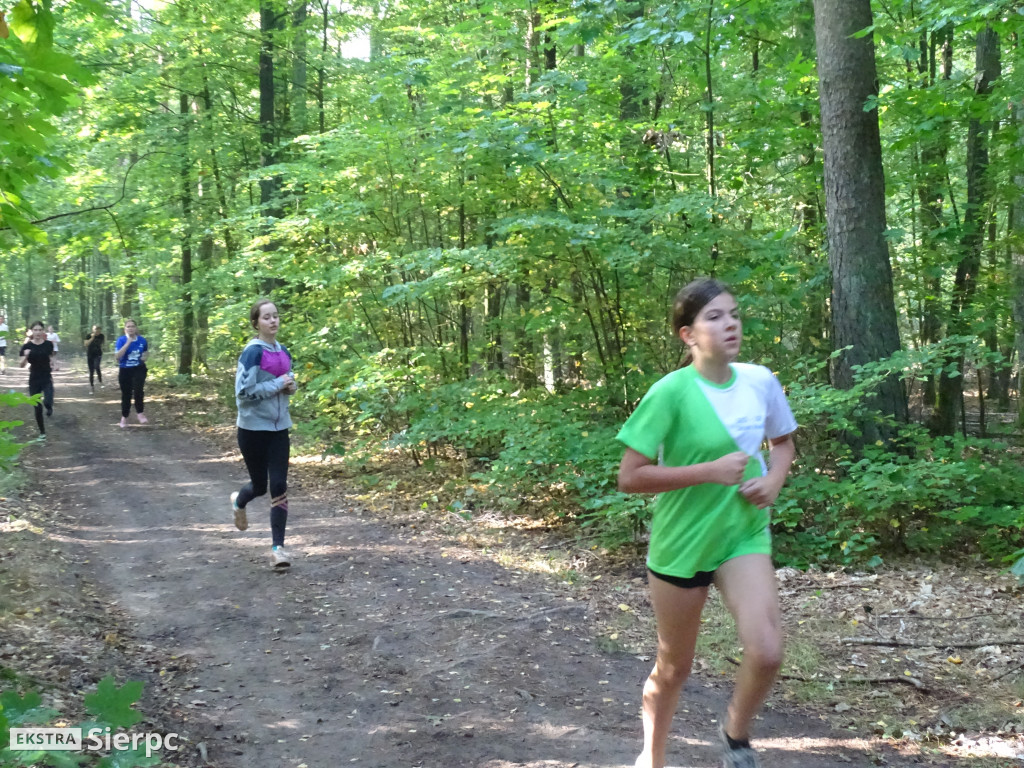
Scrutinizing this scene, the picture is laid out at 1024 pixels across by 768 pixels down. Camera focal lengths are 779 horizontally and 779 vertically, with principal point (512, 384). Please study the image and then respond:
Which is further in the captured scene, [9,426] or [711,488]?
[9,426]

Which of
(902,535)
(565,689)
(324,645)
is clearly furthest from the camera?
(902,535)

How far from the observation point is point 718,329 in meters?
2.82

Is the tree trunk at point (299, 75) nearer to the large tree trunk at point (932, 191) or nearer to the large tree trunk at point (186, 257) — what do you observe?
the large tree trunk at point (186, 257)

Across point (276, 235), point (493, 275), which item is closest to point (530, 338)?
point (493, 275)

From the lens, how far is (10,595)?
5.29m

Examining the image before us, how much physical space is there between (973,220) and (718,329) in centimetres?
893

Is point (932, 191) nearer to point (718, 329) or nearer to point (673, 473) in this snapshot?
point (718, 329)

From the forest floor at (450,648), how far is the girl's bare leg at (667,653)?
2.06 feet

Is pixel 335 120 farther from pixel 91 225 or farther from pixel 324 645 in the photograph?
pixel 324 645

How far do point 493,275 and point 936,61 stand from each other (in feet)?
26.8

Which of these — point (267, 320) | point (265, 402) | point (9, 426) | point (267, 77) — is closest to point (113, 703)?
Result: point (9, 426)

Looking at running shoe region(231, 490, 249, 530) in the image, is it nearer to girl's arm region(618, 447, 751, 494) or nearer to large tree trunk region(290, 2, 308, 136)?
girl's arm region(618, 447, 751, 494)

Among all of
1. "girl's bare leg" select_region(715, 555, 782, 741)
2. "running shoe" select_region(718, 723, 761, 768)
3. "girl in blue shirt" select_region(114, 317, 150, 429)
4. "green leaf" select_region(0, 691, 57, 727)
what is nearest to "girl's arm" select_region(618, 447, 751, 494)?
"girl's bare leg" select_region(715, 555, 782, 741)

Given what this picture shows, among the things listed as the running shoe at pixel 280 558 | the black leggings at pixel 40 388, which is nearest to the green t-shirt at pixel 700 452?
the running shoe at pixel 280 558
